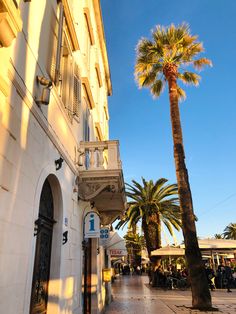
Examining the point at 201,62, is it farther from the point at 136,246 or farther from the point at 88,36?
the point at 136,246

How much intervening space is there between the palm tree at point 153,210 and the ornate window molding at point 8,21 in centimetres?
2198

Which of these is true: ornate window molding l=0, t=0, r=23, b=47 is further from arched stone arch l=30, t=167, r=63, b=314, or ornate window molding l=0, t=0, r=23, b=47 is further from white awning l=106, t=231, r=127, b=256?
white awning l=106, t=231, r=127, b=256

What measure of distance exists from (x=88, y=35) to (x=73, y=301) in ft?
34.6

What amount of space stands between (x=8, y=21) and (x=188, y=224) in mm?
9349

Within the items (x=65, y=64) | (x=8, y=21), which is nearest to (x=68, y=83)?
(x=65, y=64)

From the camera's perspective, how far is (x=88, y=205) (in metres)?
9.19

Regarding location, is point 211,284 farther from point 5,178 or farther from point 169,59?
Result: point 5,178

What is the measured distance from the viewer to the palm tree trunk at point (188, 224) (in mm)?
9570

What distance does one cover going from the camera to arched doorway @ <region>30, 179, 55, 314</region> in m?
4.72

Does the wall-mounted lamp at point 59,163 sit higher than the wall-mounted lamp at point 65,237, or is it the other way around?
the wall-mounted lamp at point 59,163

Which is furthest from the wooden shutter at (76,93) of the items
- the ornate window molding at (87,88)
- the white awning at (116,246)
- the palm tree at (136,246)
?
the palm tree at (136,246)

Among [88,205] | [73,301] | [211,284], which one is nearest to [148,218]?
[211,284]

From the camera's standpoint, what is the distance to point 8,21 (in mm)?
3096

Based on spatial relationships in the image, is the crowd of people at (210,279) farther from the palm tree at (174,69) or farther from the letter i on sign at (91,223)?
the letter i on sign at (91,223)
